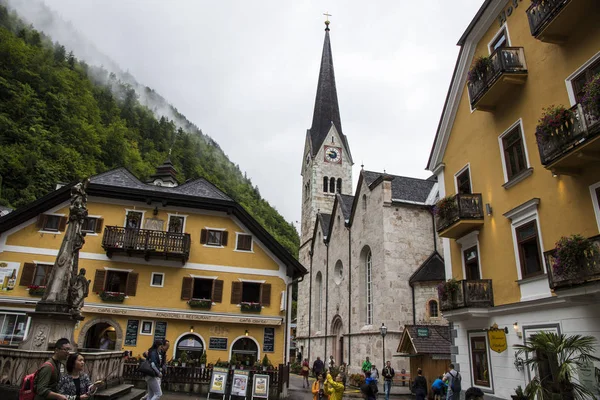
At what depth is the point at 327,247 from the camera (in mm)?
39625

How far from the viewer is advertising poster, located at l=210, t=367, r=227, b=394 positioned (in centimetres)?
1456

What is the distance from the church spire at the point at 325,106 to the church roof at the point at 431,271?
2994 cm

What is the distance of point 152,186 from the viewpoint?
2350 centimetres

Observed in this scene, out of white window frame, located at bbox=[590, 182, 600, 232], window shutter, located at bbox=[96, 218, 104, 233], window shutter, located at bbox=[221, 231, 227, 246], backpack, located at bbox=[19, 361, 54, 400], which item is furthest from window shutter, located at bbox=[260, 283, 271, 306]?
A: backpack, located at bbox=[19, 361, 54, 400]

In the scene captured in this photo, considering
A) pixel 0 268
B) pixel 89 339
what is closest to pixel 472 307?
pixel 89 339

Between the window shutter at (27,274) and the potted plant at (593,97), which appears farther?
the window shutter at (27,274)

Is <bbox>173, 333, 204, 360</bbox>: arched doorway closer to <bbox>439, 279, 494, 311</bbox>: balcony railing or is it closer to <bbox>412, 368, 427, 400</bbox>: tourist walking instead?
<bbox>412, 368, 427, 400</bbox>: tourist walking

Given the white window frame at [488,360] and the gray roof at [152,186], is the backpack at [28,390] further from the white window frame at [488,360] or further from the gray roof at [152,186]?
the gray roof at [152,186]

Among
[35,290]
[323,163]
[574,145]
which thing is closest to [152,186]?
[35,290]

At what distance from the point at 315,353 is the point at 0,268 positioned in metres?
25.9

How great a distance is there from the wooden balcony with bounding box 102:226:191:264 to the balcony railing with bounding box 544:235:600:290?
637 inches

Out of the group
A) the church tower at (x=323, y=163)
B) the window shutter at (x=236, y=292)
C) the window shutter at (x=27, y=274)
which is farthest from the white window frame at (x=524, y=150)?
the church tower at (x=323, y=163)

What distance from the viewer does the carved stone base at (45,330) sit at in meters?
10.0

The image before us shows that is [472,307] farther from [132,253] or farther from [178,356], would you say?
[132,253]
